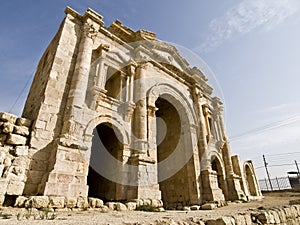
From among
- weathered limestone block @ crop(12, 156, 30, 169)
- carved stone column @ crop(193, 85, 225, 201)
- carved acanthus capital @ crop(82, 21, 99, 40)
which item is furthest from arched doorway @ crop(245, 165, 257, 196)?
weathered limestone block @ crop(12, 156, 30, 169)

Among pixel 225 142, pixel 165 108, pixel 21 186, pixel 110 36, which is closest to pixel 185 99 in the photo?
pixel 165 108

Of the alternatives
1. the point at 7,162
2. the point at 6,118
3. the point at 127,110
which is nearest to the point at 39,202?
the point at 7,162

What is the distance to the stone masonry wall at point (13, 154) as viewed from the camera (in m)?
5.25

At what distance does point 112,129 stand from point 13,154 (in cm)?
422

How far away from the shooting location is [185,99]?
1400cm

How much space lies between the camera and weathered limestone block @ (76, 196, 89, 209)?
5.63 m

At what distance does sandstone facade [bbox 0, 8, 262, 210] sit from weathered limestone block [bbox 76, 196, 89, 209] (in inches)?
5.6

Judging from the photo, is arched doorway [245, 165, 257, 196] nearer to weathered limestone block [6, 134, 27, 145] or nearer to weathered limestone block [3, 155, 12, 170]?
weathered limestone block [6, 134, 27, 145]

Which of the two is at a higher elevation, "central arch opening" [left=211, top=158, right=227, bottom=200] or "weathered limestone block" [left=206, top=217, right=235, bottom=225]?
"central arch opening" [left=211, top=158, right=227, bottom=200]

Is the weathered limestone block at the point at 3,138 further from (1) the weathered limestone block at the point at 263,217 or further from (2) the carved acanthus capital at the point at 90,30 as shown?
(1) the weathered limestone block at the point at 263,217

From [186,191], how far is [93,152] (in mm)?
6023

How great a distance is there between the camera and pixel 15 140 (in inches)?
229

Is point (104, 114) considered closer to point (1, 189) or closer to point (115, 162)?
point (115, 162)

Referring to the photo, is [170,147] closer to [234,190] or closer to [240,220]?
[234,190]
